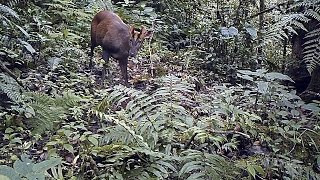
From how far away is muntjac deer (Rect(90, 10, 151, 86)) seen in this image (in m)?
6.59

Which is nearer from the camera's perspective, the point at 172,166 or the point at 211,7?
the point at 172,166

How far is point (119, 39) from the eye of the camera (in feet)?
22.0

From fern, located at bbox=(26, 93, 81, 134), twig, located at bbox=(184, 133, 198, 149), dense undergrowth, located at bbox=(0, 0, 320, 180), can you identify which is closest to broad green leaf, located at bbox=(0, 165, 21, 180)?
dense undergrowth, located at bbox=(0, 0, 320, 180)

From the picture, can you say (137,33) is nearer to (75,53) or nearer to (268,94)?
(75,53)

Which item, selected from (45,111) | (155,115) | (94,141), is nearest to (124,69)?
(45,111)

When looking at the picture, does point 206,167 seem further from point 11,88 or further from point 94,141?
point 11,88

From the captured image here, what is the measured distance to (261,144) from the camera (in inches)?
158

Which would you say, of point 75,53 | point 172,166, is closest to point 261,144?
point 172,166

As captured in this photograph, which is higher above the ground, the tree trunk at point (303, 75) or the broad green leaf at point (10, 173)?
the broad green leaf at point (10, 173)

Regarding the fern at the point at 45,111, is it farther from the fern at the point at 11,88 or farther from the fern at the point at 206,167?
the fern at the point at 206,167

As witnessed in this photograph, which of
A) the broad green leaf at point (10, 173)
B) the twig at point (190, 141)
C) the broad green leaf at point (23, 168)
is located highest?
the broad green leaf at point (23, 168)

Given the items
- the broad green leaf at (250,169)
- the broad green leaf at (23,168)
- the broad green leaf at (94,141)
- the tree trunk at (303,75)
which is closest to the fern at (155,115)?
the broad green leaf at (94,141)

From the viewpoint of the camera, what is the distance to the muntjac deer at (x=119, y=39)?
6594 mm

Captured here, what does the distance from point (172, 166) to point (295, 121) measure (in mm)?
1608
